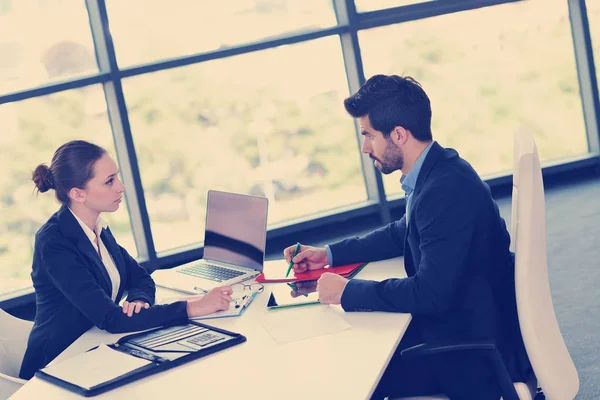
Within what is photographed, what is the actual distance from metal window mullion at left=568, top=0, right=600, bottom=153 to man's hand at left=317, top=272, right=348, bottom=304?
425cm

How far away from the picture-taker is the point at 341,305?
2312 mm

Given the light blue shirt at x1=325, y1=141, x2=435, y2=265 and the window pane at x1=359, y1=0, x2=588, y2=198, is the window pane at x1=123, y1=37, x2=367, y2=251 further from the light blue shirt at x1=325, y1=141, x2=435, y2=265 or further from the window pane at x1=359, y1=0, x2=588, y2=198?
the light blue shirt at x1=325, y1=141, x2=435, y2=265

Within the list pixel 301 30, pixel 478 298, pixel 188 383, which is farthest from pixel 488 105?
pixel 188 383

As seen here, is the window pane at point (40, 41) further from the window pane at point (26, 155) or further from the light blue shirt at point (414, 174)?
the light blue shirt at point (414, 174)

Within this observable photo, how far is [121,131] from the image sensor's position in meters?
4.90

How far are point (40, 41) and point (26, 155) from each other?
2.36 ft

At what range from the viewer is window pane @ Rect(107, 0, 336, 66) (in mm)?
4918

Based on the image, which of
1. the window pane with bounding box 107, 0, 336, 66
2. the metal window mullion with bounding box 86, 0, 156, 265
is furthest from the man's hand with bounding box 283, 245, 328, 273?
the window pane with bounding box 107, 0, 336, 66

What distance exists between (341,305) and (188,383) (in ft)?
1.86

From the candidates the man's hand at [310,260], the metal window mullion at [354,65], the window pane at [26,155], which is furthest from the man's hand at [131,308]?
the metal window mullion at [354,65]

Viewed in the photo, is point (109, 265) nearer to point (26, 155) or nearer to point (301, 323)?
point (301, 323)

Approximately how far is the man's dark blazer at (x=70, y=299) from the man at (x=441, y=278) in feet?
2.00

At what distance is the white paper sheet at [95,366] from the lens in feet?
6.63

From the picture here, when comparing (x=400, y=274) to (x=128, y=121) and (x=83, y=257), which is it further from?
(x=128, y=121)
